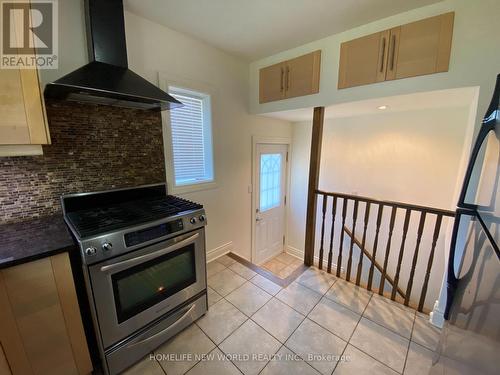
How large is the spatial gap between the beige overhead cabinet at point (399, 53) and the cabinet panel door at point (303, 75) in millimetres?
253

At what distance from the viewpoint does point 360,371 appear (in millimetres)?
1338

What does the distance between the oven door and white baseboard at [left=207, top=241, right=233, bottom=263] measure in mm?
955

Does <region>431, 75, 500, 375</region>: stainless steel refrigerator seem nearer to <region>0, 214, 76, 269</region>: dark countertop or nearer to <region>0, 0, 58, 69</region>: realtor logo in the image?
<region>0, 214, 76, 269</region>: dark countertop

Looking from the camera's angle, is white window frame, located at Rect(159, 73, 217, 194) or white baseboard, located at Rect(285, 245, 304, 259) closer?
white window frame, located at Rect(159, 73, 217, 194)

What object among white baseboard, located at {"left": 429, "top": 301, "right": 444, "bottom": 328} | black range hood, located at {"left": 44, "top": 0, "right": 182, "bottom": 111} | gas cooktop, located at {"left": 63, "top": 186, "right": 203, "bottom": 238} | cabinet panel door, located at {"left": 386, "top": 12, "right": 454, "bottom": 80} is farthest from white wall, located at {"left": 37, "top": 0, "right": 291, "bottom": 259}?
white baseboard, located at {"left": 429, "top": 301, "right": 444, "bottom": 328}

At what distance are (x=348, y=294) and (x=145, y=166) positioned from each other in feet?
7.68

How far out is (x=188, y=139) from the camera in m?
2.35

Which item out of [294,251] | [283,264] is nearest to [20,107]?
[283,264]

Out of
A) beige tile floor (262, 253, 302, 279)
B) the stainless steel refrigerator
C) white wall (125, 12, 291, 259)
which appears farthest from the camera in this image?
beige tile floor (262, 253, 302, 279)

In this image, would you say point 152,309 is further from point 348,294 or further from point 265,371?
point 348,294

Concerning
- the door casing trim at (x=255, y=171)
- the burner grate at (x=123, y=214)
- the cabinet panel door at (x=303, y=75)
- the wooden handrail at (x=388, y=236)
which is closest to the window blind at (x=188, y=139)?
the burner grate at (x=123, y=214)

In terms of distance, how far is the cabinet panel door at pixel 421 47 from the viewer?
5.08ft

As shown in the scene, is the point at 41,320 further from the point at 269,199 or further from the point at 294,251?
the point at 294,251

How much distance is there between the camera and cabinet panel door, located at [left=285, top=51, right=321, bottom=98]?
7.19 ft
